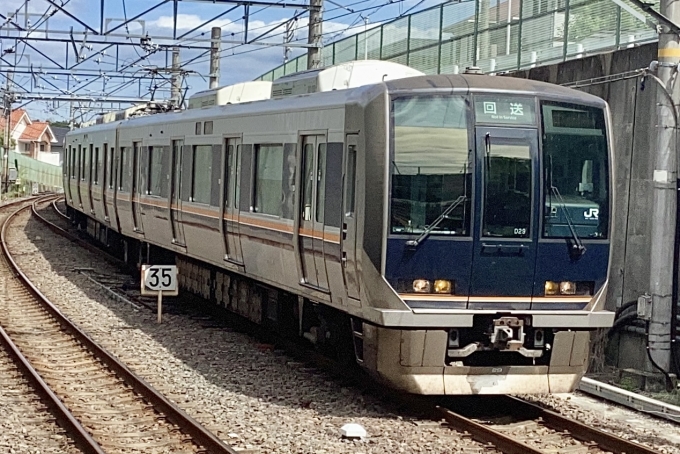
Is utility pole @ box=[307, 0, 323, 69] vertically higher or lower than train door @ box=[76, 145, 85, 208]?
higher

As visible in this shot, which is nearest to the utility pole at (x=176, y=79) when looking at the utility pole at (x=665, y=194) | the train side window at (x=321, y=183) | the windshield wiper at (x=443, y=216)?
the train side window at (x=321, y=183)

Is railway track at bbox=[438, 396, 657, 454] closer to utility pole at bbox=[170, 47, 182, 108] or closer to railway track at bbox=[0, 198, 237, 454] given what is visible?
railway track at bbox=[0, 198, 237, 454]

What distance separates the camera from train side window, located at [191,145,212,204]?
48.1 ft

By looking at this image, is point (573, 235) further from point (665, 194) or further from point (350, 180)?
point (350, 180)

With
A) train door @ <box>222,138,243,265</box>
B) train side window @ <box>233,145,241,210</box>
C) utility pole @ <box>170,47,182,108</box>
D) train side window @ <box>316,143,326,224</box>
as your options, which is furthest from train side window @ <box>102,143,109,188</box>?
train side window @ <box>316,143,326,224</box>

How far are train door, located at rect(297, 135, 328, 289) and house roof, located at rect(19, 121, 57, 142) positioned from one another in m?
90.8

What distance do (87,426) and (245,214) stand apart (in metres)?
4.36

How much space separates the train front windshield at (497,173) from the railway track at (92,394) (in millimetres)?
2399

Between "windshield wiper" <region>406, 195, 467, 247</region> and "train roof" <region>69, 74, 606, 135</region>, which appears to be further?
"train roof" <region>69, 74, 606, 135</region>

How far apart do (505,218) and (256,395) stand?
9.24 feet

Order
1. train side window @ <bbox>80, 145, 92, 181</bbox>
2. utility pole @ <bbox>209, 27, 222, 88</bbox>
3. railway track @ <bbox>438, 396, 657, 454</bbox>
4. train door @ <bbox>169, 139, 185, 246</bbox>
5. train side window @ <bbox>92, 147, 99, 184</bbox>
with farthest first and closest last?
utility pole @ <bbox>209, 27, 222, 88</bbox> < train side window @ <bbox>80, 145, 92, 181</bbox> < train side window @ <bbox>92, 147, 99, 184</bbox> < train door @ <bbox>169, 139, 185, 246</bbox> < railway track @ <bbox>438, 396, 657, 454</bbox>

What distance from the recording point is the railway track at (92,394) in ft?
28.2

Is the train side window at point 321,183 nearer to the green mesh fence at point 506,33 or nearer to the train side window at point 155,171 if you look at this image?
the green mesh fence at point 506,33

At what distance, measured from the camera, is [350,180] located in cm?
985
